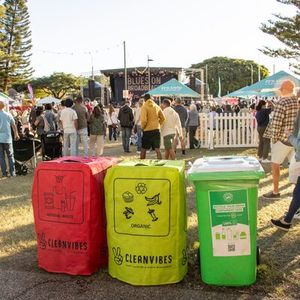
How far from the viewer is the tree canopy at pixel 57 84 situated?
78.1 m

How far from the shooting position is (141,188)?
3896 mm

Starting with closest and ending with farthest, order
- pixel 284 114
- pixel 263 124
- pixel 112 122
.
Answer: pixel 284 114, pixel 263 124, pixel 112 122

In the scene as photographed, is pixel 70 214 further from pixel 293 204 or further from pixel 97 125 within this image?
pixel 97 125

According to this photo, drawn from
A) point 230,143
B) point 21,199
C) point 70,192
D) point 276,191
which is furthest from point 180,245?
point 230,143

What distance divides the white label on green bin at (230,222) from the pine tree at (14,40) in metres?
45.9

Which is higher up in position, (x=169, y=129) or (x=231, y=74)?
(x=231, y=74)

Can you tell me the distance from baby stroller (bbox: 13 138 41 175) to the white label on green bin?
298 inches

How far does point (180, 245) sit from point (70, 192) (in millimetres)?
1085

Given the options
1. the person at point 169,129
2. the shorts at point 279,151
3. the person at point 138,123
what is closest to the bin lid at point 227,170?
the shorts at point 279,151

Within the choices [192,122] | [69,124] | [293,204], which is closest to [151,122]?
[69,124]

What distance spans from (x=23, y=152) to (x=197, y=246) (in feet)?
22.0

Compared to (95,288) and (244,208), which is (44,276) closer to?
(95,288)

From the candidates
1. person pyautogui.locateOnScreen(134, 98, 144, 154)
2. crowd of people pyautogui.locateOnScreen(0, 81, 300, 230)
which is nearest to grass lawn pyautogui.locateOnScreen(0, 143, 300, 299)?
crowd of people pyautogui.locateOnScreen(0, 81, 300, 230)

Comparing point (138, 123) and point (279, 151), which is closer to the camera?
point (279, 151)
